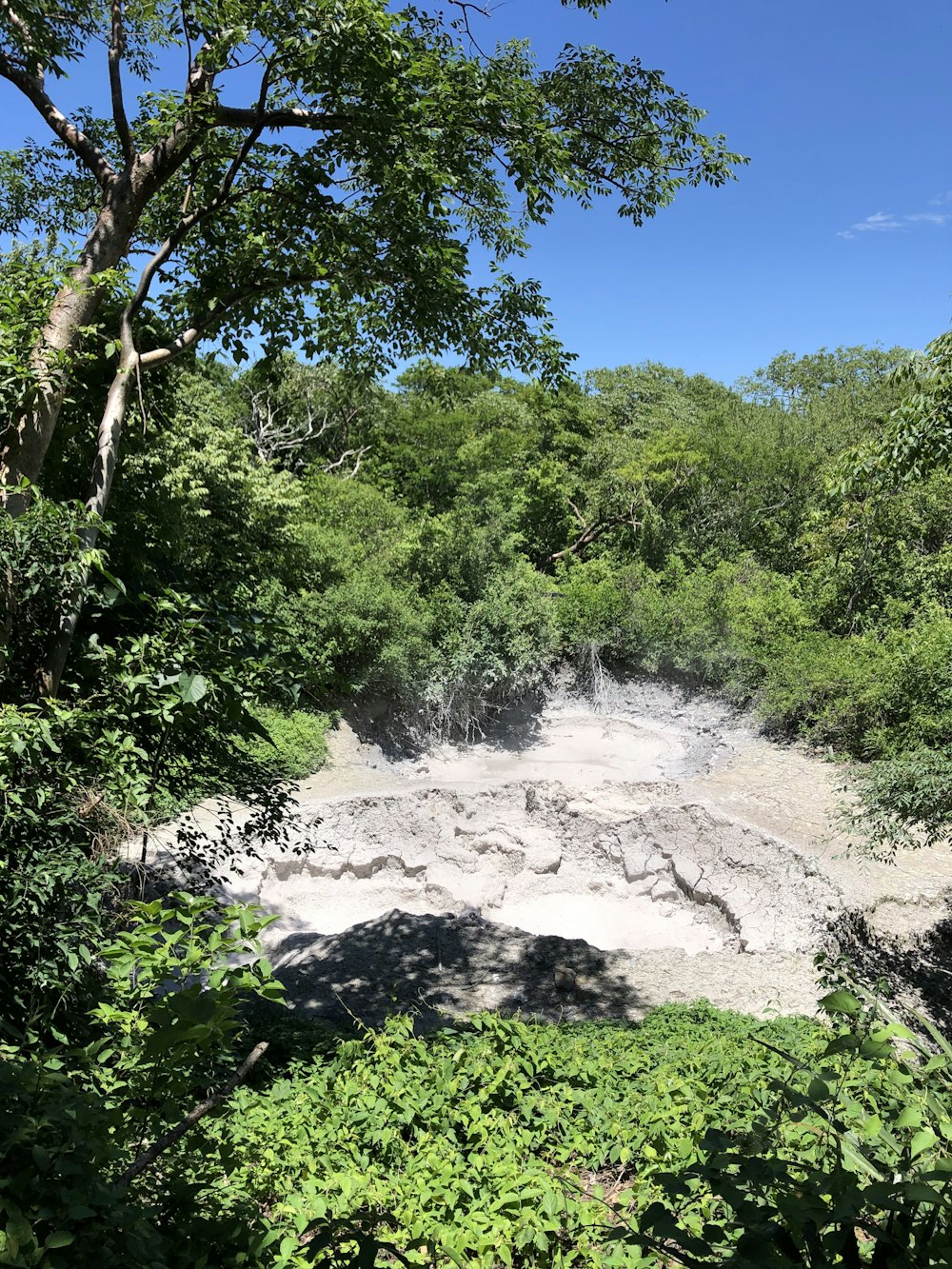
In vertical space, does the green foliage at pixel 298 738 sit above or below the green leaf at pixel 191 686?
below

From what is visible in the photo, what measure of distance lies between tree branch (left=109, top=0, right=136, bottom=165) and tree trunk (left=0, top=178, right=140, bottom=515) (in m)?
0.20

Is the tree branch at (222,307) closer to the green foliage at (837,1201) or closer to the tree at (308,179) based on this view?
the tree at (308,179)

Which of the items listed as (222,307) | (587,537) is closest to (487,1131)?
(222,307)

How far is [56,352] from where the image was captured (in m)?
3.87

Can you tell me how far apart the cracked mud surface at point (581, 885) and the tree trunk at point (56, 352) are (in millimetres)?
3299

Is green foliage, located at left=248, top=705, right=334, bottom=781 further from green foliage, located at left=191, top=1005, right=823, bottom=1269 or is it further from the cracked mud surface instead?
green foliage, located at left=191, top=1005, right=823, bottom=1269

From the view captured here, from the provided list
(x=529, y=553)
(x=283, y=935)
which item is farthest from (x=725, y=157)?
(x=529, y=553)

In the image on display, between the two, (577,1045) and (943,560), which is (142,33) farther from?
(943,560)

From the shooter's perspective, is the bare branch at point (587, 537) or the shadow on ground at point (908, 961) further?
the bare branch at point (587, 537)

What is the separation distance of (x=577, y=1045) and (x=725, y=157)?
5864mm

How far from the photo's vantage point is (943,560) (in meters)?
16.2

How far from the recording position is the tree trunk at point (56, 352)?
3920 millimetres

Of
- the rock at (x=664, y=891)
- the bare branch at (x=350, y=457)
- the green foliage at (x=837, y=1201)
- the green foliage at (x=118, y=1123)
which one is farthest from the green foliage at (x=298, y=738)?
the green foliage at (x=837, y=1201)

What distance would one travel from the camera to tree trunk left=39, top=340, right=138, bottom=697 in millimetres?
3756
